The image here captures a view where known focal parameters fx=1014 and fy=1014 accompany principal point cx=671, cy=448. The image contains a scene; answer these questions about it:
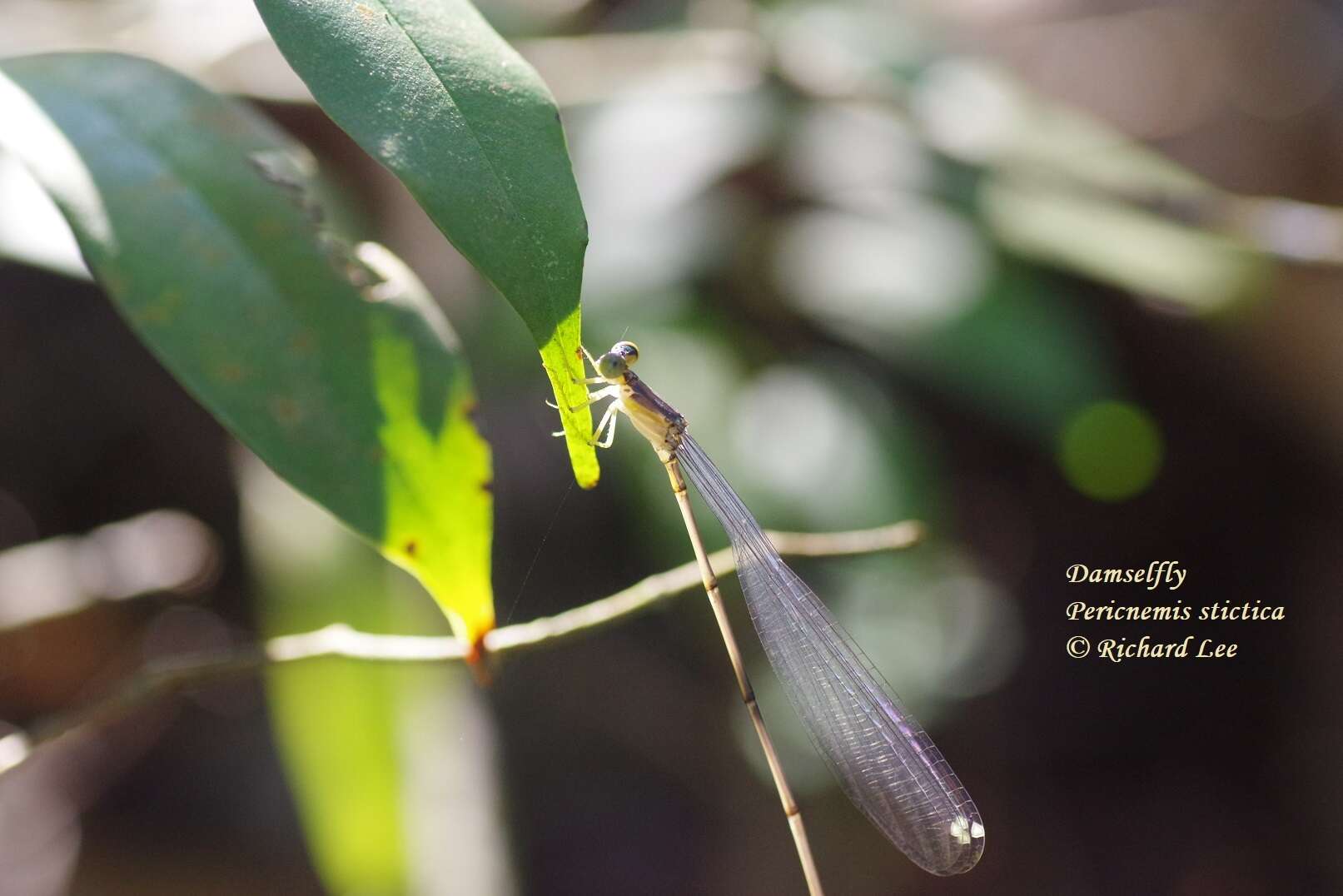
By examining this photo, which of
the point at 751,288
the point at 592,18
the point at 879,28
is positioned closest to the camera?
the point at 751,288

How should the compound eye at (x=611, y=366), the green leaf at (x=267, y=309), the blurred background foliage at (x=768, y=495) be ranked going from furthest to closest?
1. the blurred background foliage at (x=768, y=495)
2. the compound eye at (x=611, y=366)
3. the green leaf at (x=267, y=309)

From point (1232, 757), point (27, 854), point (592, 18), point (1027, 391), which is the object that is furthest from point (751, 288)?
point (27, 854)

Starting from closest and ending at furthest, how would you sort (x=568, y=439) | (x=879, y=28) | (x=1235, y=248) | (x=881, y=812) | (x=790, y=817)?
(x=568, y=439), (x=790, y=817), (x=881, y=812), (x=1235, y=248), (x=879, y=28)

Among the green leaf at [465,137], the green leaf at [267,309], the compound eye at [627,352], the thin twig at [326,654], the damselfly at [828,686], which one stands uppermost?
the green leaf at [465,137]

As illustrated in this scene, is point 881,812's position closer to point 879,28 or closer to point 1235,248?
point 1235,248

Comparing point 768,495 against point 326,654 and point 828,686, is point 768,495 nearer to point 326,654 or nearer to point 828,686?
point 828,686

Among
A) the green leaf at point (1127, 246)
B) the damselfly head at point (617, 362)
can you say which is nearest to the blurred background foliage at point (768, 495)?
the green leaf at point (1127, 246)

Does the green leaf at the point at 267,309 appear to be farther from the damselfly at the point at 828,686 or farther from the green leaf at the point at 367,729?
the green leaf at the point at 367,729

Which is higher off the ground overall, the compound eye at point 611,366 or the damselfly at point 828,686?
the compound eye at point 611,366

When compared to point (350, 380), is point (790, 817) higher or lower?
lower

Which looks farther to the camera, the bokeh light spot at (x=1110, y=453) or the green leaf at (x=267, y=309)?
the bokeh light spot at (x=1110, y=453)
